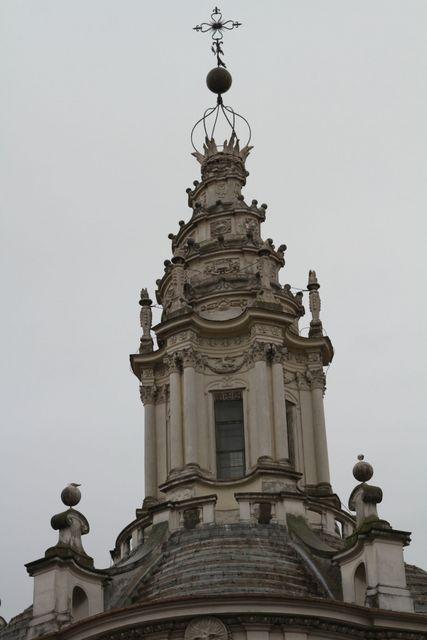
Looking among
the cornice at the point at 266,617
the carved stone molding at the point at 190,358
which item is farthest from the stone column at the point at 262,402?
the cornice at the point at 266,617

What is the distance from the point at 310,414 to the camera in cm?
3569

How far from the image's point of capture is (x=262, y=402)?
1329 inches

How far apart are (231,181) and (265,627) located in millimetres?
16976

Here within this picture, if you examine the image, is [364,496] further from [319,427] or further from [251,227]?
[251,227]

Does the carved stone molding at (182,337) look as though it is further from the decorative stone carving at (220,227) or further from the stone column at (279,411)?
the decorative stone carving at (220,227)

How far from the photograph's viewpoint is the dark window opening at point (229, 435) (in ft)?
111

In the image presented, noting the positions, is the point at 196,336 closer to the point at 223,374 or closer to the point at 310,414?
the point at 223,374

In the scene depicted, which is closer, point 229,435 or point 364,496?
point 364,496

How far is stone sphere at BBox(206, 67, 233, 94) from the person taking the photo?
1622 inches

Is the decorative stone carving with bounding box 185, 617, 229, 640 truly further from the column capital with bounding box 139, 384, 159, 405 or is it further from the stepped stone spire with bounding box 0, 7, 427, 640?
the column capital with bounding box 139, 384, 159, 405

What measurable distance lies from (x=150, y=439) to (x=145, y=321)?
388cm

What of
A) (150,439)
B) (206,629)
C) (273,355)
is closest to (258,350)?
(273,355)

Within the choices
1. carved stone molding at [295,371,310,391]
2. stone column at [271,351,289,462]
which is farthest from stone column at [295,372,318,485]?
stone column at [271,351,289,462]

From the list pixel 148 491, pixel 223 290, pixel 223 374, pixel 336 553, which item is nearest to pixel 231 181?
pixel 223 290
